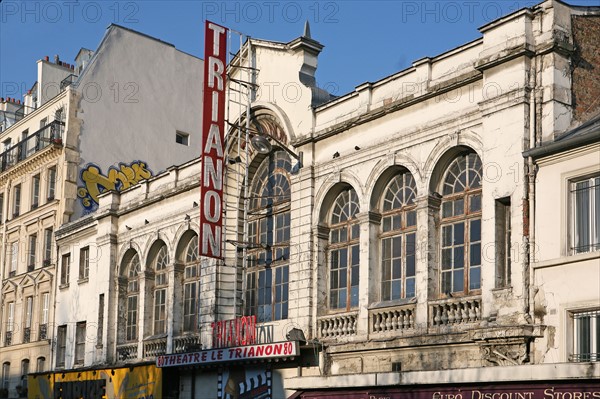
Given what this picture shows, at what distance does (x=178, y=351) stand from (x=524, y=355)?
43.8 feet

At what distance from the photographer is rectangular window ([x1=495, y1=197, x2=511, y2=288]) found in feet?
61.0

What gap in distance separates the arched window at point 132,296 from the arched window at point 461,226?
1400 centimetres

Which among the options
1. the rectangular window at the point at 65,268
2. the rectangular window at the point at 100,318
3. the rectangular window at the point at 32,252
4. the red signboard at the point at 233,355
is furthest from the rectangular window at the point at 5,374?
the red signboard at the point at 233,355

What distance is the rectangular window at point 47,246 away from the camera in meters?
38.1

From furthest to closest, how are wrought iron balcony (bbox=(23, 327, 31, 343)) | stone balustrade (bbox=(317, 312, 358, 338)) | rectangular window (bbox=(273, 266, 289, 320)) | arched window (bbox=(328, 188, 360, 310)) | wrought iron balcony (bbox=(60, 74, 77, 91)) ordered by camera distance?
wrought iron balcony (bbox=(60, 74, 77, 91)) → wrought iron balcony (bbox=(23, 327, 31, 343)) → rectangular window (bbox=(273, 266, 289, 320)) → arched window (bbox=(328, 188, 360, 310)) → stone balustrade (bbox=(317, 312, 358, 338))

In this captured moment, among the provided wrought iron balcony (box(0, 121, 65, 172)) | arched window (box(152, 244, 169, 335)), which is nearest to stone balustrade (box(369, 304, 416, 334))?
arched window (box(152, 244, 169, 335))

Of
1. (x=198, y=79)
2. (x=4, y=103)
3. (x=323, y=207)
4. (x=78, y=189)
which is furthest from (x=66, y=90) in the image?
(x=323, y=207)

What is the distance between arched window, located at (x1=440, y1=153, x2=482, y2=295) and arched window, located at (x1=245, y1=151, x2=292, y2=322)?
5986 mm

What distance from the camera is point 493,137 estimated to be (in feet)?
62.1

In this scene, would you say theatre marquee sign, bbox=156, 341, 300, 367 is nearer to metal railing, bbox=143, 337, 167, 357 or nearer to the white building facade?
metal railing, bbox=143, 337, 167, 357

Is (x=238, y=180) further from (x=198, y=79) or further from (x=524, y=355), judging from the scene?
(x=198, y=79)

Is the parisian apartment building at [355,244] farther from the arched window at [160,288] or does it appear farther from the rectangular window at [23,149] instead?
the rectangular window at [23,149]

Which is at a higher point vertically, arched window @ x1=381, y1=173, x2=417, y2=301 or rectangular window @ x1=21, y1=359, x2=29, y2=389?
arched window @ x1=381, y1=173, x2=417, y2=301

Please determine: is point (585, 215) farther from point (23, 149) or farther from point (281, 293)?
point (23, 149)
